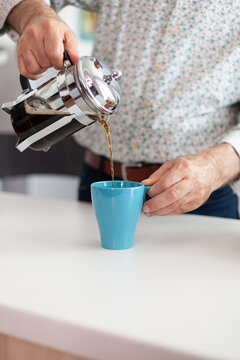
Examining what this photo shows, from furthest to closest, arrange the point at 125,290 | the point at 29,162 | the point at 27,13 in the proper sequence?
the point at 29,162 → the point at 27,13 → the point at 125,290

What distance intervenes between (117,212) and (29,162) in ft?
3.87

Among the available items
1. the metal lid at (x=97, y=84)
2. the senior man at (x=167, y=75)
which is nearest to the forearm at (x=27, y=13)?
the senior man at (x=167, y=75)

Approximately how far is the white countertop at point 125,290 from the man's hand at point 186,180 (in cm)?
6

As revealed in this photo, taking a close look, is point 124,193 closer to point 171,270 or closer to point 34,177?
point 171,270

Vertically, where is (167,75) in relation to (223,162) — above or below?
above

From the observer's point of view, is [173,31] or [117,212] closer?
[117,212]

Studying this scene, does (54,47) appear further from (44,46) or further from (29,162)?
(29,162)

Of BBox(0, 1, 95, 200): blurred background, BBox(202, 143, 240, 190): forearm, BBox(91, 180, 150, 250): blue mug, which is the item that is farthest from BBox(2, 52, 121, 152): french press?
BBox(0, 1, 95, 200): blurred background

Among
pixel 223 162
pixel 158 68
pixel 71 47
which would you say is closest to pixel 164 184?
pixel 223 162

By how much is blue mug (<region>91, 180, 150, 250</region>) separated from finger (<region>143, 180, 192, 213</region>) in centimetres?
2

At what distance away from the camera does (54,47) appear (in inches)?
33.7

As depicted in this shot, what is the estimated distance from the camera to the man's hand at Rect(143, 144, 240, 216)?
0.82 m

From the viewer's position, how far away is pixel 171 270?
712mm

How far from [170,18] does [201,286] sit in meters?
0.69
